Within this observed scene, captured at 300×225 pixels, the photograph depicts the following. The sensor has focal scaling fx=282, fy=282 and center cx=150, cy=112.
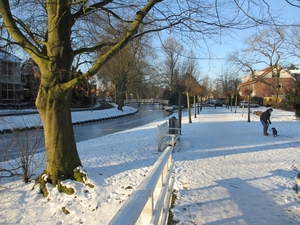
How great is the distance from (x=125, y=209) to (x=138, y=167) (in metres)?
5.22

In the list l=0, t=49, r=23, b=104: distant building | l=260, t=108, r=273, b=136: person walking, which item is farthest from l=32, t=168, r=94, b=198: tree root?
l=260, t=108, r=273, b=136: person walking

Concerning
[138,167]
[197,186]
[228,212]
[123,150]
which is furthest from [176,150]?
[228,212]

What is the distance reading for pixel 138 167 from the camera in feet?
22.7

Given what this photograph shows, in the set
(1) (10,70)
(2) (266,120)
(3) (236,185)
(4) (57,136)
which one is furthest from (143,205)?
(1) (10,70)

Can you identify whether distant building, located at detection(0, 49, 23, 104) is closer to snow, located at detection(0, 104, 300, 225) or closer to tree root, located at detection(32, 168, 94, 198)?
tree root, located at detection(32, 168, 94, 198)

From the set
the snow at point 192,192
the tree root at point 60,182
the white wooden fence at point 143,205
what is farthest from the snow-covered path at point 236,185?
the tree root at point 60,182

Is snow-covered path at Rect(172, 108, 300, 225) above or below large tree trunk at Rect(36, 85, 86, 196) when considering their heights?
below

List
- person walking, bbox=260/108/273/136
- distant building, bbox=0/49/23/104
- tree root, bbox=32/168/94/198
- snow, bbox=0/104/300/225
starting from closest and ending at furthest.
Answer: snow, bbox=0/104/300/225 < tree root, bbox=32/168/94/198 < distant building, bbox=0/49/23/104 < person walking, bbox=260/108/273/136

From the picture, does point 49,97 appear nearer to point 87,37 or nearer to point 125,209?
point 87,37

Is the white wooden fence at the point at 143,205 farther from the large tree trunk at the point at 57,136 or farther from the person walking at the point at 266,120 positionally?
the person walking at the point at 266,120

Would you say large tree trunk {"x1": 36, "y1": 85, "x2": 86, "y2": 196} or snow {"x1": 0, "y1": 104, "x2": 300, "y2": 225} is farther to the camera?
large tree trunk {"x1": 36, "y1": 85, "x2": 86, "y2": 196}

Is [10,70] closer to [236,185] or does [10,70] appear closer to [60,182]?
[60,182]

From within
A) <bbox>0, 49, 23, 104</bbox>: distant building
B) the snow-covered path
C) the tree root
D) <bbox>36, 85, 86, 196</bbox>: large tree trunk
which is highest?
<bbox>0, 49, 23, 104</bbox>: distant building

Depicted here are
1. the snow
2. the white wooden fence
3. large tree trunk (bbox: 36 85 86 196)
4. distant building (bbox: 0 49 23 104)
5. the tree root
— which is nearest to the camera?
the white wooden fence
